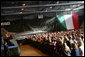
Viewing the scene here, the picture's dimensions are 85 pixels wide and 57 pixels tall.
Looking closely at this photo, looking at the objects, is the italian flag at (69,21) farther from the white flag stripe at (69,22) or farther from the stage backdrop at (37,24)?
the stage backdrop at (37,24)

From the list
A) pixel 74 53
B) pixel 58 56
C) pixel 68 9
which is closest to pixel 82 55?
pixel 74 53

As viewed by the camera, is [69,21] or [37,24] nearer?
[69,21]

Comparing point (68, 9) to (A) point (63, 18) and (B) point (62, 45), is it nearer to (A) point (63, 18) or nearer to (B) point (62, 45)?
(A) point (63, 18)

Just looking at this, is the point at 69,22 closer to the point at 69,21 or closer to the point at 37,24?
the point at 69,21

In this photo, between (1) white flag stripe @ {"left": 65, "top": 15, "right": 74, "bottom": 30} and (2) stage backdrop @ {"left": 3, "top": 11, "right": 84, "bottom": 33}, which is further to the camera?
(2) stage backdrop @ {"left": 3, "top": 11, "right": 84, "bottom": 33}

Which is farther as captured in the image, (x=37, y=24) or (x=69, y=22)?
(x=37, y=24)

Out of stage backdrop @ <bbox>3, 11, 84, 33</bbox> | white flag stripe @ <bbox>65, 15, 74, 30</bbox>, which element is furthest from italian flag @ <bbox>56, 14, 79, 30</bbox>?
stage backdrop @ <bbox>3, 11, 84, 33</bbox>

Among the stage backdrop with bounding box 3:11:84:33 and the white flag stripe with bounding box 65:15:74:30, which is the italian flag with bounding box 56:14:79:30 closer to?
the white flag stripe with bounding box 65:15:74:30

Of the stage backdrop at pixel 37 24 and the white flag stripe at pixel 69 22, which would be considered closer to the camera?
the white flag stripe at pixel 69 22

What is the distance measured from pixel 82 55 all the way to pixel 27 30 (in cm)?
936

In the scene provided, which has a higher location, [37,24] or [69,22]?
[69,22]

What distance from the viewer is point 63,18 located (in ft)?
31.5

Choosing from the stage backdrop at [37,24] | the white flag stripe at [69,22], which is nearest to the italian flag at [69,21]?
the white flag stripe at [69,22]

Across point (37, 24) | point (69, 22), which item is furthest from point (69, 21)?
point (37, 24)
